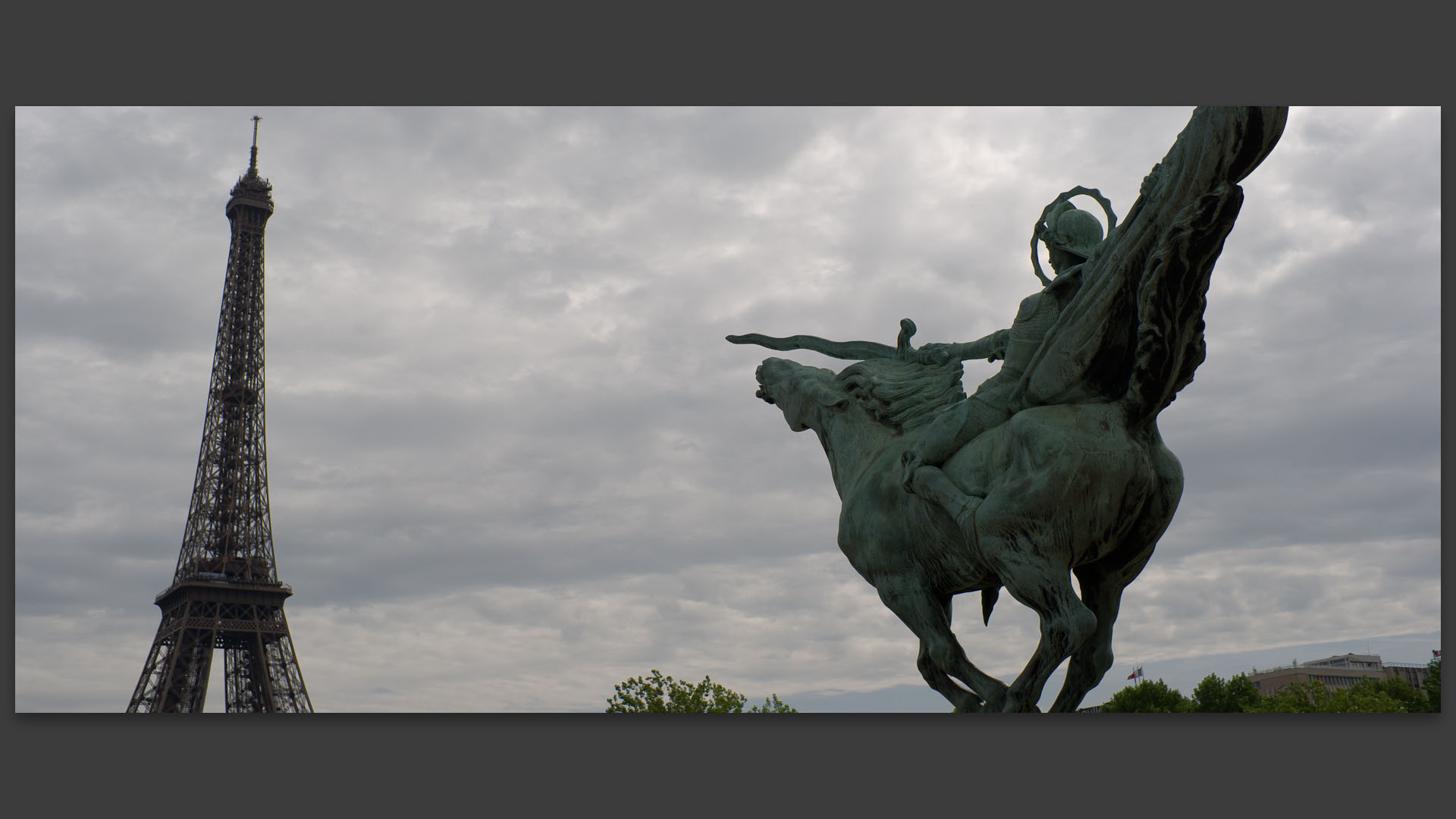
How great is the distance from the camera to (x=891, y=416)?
7023 millimetres

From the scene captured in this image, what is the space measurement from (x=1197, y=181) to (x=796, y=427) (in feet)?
8.69

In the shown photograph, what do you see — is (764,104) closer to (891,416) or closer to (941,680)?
(891,416)

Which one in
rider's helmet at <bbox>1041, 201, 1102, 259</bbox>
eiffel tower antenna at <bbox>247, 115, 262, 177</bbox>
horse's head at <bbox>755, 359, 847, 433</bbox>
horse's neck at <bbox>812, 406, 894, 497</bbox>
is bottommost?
horse's neck at <bbox>812, 406, 894, 497</bbox>

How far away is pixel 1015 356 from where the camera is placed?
634cm

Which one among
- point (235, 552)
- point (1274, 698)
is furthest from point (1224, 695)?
point (235, 552)

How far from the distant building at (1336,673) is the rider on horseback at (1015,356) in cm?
1900

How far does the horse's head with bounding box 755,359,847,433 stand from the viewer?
7.33 m

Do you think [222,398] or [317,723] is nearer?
[317,723]

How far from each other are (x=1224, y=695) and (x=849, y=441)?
1528 centimetres

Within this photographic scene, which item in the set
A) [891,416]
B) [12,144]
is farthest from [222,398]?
[891,416]

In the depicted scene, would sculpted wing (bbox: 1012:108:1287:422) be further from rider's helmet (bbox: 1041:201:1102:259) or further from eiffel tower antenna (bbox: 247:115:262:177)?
eiffel tower antenna (bbox: 247:115:262:177)

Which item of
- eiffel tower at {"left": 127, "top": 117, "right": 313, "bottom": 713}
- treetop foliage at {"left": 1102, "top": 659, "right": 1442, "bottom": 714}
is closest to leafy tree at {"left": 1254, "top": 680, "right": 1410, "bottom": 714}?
treetop foliage at {"left": 1102, "top": 659, "right": 1442, "bottom": 714}

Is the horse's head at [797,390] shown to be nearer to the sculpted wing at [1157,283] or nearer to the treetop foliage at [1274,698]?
the sculpted wing at [1157,283]

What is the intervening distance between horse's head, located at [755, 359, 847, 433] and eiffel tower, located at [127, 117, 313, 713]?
25032mm
